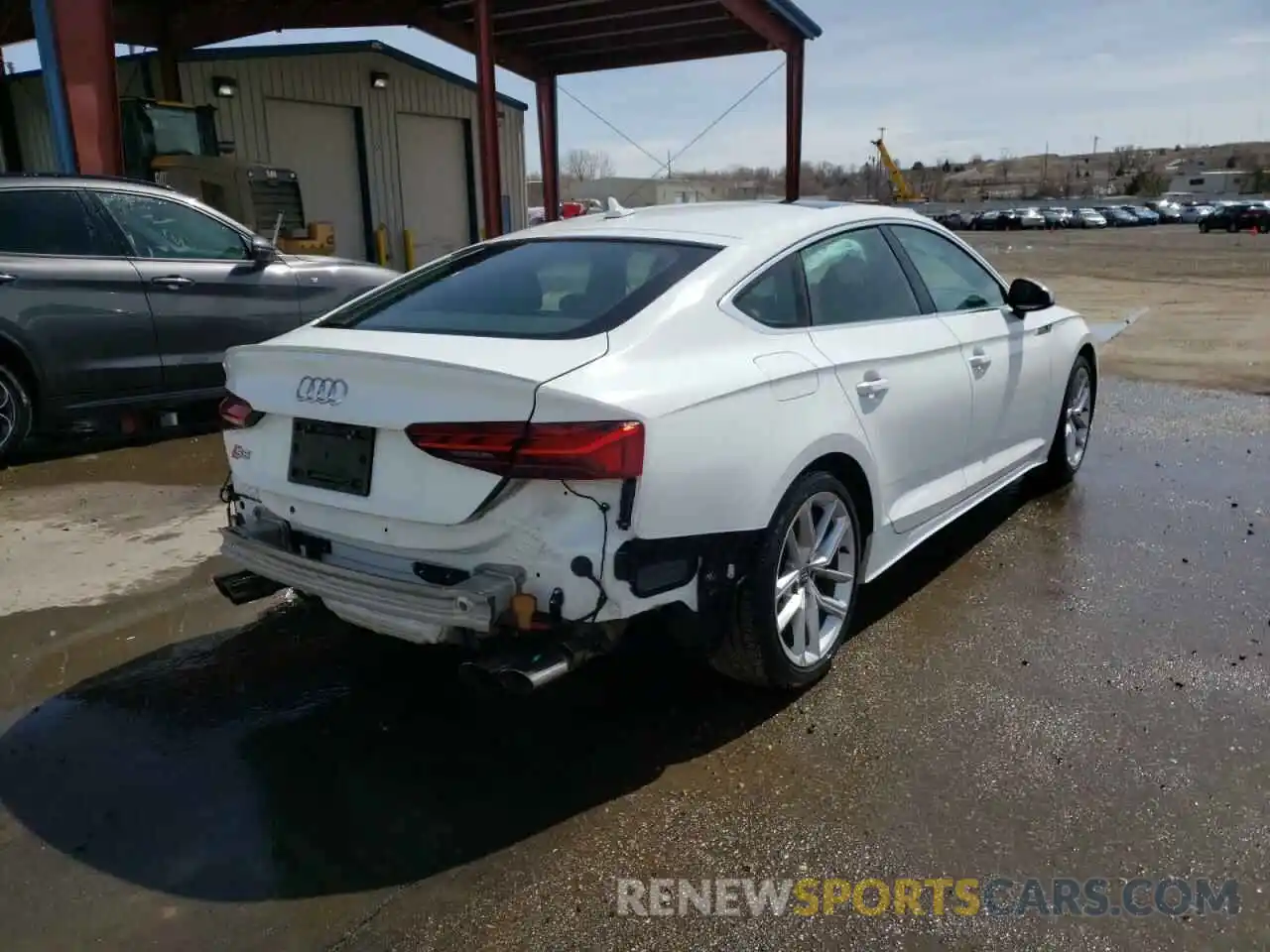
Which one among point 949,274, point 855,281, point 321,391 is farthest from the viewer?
point 949,274

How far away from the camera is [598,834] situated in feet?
8.75

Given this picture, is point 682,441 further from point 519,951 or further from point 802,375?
point 519,951

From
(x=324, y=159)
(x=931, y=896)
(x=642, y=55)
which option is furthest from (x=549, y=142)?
(x=931, y=896)

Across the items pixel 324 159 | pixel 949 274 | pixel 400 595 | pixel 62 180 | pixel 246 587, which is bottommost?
pixel 246 587

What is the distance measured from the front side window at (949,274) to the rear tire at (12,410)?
17.2ft

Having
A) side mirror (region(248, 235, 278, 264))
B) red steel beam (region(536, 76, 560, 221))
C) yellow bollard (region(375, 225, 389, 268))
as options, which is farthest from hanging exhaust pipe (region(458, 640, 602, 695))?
yellow bollard (region(375, 225, 389, 268))

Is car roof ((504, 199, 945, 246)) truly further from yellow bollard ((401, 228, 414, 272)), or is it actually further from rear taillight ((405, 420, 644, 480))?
yellow bollard ((401, 228, 414, 272))

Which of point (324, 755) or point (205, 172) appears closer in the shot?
point (324, 755)

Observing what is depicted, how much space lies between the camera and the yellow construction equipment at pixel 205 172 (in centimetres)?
1285

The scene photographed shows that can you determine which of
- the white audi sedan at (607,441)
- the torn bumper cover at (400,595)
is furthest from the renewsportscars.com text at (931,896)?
the torn bumper cover at (400,595)

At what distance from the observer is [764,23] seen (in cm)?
1409

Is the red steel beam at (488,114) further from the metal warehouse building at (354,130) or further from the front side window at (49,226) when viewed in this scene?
the front side window at (49,226)

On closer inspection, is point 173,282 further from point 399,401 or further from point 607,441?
point 607,441

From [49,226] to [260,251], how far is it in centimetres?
136
